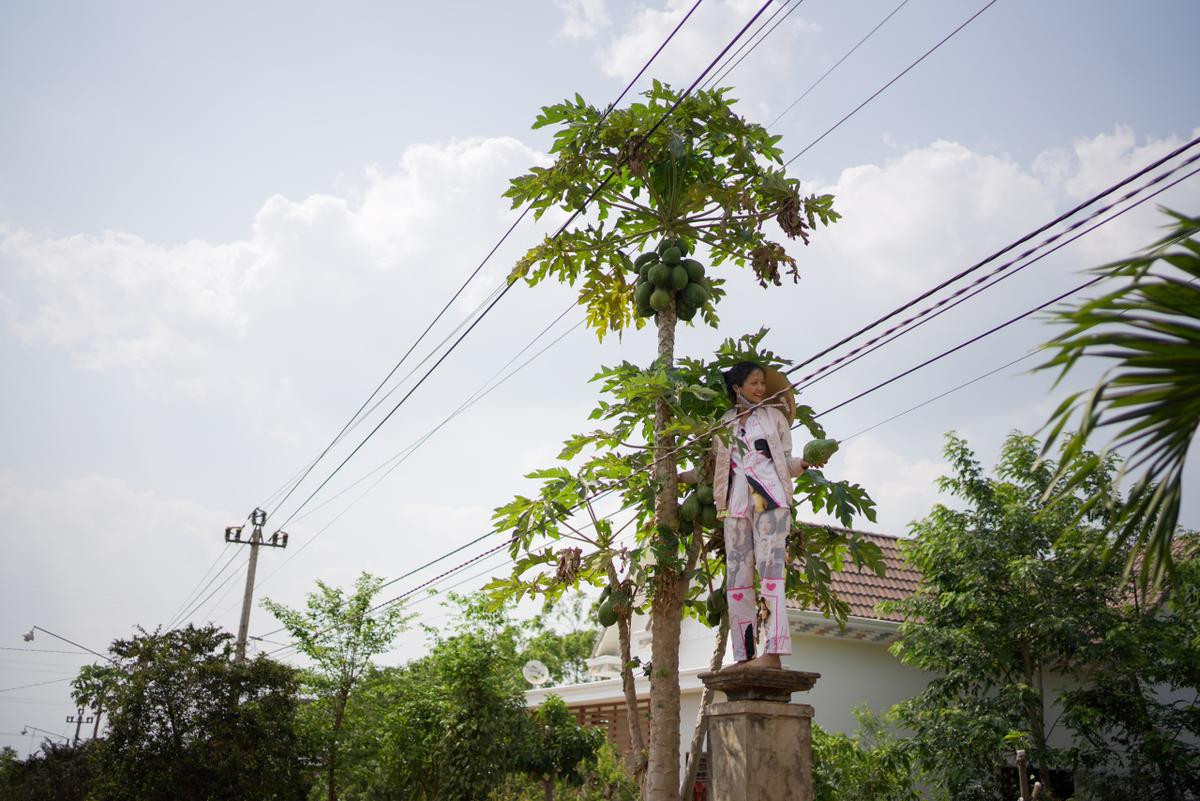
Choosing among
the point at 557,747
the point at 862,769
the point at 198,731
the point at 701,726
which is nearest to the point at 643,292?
the point at 701,726

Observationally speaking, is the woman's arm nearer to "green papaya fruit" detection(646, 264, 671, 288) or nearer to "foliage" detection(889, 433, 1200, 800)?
"green papaya fruit" detection(646, 264, 671, 288)

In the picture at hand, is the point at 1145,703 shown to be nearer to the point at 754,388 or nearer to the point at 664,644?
the point at 664,644

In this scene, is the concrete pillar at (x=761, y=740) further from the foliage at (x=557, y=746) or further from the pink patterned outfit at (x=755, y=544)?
the foliage at (x=557, y=746)

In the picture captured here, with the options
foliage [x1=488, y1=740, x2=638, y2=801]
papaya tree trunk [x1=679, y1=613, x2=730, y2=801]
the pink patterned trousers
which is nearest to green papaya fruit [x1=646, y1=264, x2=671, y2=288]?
the pink patterned trousers

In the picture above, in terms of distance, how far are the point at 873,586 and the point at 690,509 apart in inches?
430

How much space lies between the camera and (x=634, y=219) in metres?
8.79

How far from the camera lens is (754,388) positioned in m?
7.35

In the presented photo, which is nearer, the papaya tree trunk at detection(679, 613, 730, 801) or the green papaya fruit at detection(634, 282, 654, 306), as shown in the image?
the papaya tree trunk at detection(679, 613, 730, 801)

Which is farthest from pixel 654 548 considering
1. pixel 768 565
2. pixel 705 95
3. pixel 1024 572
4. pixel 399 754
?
pixel 399 754

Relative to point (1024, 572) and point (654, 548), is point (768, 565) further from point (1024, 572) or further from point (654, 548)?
point (1024, 572)

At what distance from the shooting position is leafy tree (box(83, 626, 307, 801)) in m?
13.9

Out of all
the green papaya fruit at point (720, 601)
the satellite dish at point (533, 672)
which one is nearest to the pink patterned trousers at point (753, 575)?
the green papaya fruit at point (720, 601)

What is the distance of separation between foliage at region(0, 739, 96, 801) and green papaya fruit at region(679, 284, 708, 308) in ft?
70.5

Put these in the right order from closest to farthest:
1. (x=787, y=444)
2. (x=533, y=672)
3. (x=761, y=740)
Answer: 1. (x=761, y=740)
2. (x=787, y=444)
3. (x=533, y=672)
